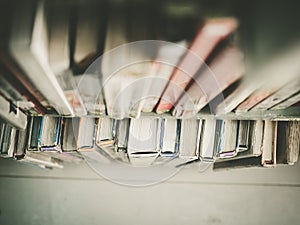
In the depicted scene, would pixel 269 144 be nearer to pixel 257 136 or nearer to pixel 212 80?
pixel 257 136

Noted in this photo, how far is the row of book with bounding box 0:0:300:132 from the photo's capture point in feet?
1.20

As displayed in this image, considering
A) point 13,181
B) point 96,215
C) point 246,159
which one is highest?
point 246,159

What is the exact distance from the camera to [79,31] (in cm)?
41

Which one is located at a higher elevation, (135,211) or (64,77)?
(64,77)

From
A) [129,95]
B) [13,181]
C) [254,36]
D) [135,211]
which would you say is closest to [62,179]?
[13,181]

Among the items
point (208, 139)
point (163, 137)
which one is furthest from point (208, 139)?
point (163, 137)

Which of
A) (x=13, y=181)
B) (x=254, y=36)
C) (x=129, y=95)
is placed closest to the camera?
(x=254, y=36)

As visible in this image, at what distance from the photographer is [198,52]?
444mm

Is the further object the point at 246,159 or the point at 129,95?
the point at 246,159

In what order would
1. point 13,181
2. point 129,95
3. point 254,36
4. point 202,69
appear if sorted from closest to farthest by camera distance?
point 254,36, point 202,69, point 129,95, point 13,181

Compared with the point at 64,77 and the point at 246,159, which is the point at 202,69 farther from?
the point at 246,159

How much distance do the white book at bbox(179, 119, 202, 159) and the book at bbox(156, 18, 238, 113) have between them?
18 centimetres

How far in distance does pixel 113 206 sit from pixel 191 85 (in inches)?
49.7

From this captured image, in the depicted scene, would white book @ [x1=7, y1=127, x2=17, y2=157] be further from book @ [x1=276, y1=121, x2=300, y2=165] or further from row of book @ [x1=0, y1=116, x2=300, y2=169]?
book @ [x1=276, y1=121, x2=300, y2=165]
